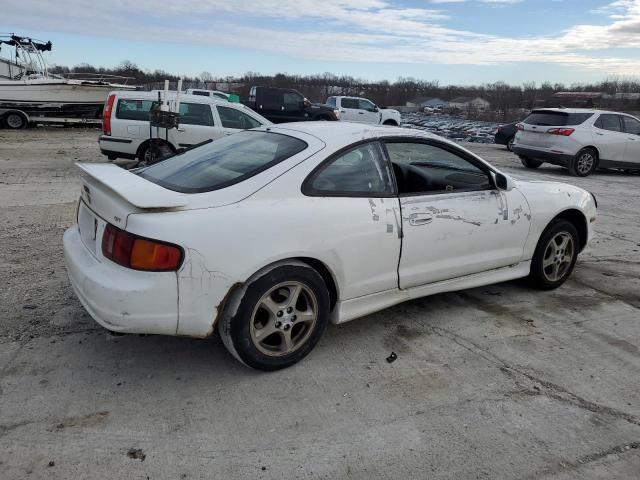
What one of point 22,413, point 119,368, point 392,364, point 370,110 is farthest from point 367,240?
point 370,110

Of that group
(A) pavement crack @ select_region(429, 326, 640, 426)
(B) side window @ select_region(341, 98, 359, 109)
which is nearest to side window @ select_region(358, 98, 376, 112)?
(B) side window @ select_region(341, 98, 359, 109)

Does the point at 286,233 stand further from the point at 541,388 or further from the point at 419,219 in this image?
the point at 541,388

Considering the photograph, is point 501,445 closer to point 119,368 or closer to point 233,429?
point 233,429

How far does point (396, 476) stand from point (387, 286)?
1.43 meters

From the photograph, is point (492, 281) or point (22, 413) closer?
point (22, 413)

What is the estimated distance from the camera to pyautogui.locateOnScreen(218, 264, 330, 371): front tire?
3037 mm

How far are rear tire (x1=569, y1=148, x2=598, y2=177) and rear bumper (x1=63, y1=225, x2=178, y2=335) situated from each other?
40.8ft

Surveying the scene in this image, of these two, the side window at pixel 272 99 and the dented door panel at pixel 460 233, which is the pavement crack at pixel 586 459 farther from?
the side window at pixel 272 99

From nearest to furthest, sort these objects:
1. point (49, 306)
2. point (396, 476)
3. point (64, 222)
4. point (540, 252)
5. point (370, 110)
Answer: point (396, 476), point (49, 306), point (540, 252), point (64, 222), point (370, 110)

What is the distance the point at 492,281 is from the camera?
434 cm

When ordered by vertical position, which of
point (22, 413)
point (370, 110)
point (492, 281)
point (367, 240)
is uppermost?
point (370, 110)

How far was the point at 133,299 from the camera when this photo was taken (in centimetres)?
279

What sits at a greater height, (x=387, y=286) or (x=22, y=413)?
(x=387, y=286)

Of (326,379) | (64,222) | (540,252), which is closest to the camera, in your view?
(326,379)
